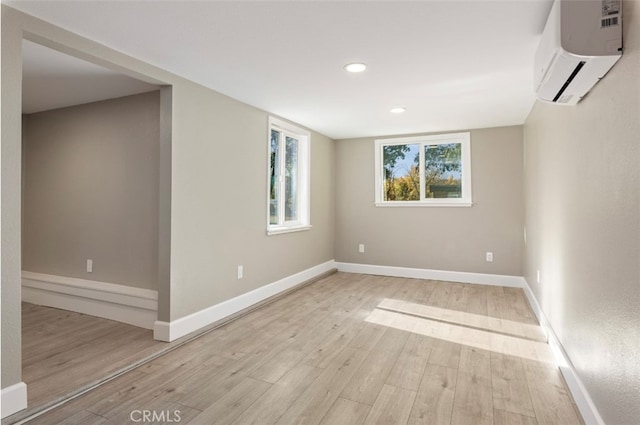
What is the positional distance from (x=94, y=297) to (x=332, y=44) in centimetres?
318

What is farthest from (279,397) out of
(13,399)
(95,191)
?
(95,191)

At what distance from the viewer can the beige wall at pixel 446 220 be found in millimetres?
4711

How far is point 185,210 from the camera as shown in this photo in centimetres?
297

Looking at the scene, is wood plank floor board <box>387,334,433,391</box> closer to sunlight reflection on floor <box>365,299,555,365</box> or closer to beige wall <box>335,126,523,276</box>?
sunlight reflection on floor <box>365,299,555,365</box>

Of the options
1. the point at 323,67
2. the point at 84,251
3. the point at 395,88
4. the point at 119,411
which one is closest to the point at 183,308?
the point at 119,411

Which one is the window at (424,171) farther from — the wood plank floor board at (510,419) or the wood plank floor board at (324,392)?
the wood plank floor board at (510,419)

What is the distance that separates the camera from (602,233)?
1.62m

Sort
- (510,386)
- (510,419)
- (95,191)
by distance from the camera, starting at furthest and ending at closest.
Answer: (95,191), (510,386), (510,419)

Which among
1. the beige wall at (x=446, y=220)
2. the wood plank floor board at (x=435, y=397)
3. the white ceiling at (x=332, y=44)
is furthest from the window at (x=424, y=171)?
the wood plank floor board at (x=435, y=397)

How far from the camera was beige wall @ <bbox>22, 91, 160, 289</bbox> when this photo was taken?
3.31 metres

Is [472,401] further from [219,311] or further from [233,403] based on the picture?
[219,311]

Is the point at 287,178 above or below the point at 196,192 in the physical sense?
above

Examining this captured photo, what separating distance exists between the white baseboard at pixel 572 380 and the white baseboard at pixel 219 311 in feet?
8.83

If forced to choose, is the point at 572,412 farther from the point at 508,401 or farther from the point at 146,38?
the point at 146,38
